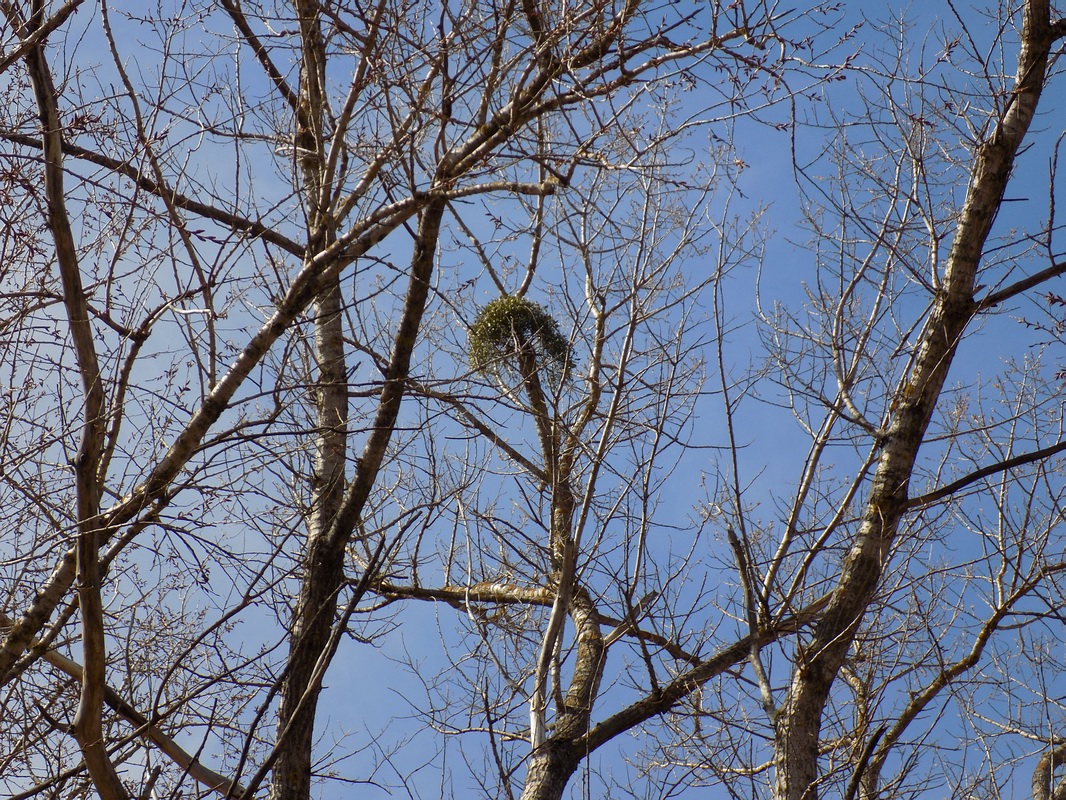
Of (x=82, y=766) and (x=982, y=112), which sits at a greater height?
(x=982, y=112)

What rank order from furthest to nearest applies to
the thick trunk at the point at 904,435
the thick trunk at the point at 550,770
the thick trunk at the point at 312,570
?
1. the thick trunk at the point at 550,770
2. the thick trunk at the point at 904,435
3. the thick trunk at the point at 312,570

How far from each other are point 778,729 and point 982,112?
140 inches

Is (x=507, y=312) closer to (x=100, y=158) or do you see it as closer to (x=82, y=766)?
(x=100, y=158)

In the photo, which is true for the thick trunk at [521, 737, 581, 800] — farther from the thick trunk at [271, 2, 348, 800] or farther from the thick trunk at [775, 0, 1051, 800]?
the thick trunk at [271, 2, 348, 800]

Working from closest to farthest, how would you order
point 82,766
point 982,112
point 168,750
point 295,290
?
point 82,766
point 295,290
point 168,750
point 982,112

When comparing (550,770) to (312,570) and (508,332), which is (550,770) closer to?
(312,570)

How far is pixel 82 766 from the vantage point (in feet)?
10.8

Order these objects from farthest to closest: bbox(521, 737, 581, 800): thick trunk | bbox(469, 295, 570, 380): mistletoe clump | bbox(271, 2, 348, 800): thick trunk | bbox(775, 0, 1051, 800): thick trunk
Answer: bbox(469, 295, 570, 380): mistletoe clump < bbox(521, 737, 581, 800): thick trunk < bbox(775, 0, 1051, 800): thick trunk < bbox(271, 2, 348, 800): thick trunk

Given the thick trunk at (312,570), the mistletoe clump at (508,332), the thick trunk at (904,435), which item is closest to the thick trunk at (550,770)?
the thick trunk at (904,435)

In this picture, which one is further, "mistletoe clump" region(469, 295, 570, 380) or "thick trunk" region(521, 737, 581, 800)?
"mistletoe clump" region(469, 295, 570, 380)

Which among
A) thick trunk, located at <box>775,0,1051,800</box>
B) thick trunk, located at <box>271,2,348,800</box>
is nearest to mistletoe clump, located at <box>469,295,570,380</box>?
thick trunk, located at <box>271,2,348,800</box>

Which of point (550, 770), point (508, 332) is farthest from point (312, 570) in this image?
point (508, 332)

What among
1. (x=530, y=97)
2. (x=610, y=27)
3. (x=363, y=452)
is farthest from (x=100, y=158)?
(x=610, y=27)

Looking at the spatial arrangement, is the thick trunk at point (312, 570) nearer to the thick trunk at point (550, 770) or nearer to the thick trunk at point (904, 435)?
the thick trunk at point (550, 770)
